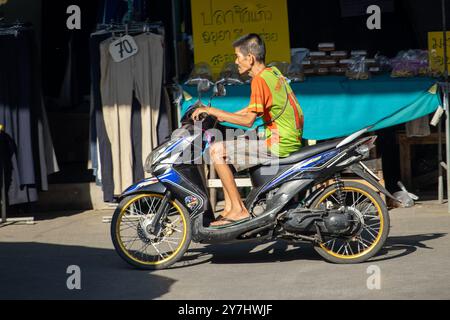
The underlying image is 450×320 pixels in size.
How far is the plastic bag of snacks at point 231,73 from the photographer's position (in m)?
10.0

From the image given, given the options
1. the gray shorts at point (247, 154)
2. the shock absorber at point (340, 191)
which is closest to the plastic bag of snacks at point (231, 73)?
the gray shorts at point (247, 154)

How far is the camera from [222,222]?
762 cm

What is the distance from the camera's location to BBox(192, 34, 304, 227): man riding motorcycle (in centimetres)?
753

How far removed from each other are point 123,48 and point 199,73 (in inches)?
32.8

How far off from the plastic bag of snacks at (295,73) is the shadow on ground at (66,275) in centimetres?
278

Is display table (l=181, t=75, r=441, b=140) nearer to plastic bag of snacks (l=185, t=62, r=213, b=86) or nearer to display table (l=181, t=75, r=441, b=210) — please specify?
display table (l=181, t=75, r=441, b=210)

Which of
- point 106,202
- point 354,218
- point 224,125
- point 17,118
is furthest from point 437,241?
point 17,118

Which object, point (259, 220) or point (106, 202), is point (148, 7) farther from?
point (259, 220)

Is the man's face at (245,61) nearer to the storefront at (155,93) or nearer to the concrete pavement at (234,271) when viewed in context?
the concrete pavement at (234,271)

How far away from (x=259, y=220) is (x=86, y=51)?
5.46m

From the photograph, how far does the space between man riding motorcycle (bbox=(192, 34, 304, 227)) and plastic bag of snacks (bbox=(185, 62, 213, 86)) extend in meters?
2.47

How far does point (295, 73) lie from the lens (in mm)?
10070

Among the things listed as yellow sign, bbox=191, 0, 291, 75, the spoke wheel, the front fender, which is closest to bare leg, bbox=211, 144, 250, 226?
the front fender

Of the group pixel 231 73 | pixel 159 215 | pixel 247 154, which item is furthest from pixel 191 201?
pixel 231 73
